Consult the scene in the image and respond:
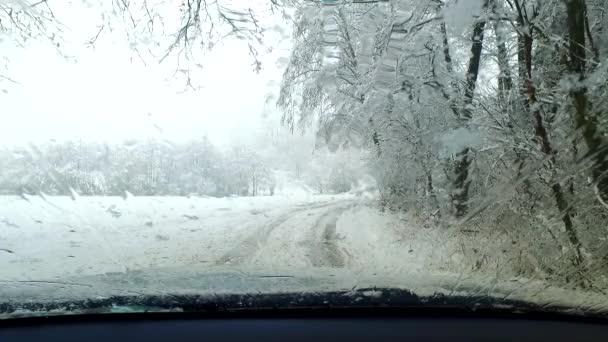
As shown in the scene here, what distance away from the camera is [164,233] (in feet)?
34.0

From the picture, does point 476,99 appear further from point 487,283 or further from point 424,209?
point 487,283

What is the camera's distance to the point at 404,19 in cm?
775

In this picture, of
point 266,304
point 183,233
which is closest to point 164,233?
point 183,233

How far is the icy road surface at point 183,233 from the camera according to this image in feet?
22.1

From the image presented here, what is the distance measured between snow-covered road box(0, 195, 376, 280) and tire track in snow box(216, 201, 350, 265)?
2cm

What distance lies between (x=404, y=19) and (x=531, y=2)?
6.96 feet

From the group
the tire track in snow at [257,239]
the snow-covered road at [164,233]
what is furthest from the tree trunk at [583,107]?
the tire track in snow at [257,239]

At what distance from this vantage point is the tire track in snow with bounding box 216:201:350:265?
7557 mm

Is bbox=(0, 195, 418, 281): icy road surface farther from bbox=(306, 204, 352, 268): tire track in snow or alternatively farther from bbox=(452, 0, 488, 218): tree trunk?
bbox=(452, 0, 488, 218): tree trunk

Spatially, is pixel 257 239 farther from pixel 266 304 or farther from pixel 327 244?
pixel 266 304

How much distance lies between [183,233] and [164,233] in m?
0.38

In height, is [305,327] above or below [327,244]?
below

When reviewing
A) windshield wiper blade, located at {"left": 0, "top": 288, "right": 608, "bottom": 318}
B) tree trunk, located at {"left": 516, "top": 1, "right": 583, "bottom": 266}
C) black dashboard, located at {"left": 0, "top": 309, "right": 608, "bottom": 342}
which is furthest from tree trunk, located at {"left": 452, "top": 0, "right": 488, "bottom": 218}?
black dashboard, located at {"left": 0, "top": 309, "right": 608, "bottom": 342}

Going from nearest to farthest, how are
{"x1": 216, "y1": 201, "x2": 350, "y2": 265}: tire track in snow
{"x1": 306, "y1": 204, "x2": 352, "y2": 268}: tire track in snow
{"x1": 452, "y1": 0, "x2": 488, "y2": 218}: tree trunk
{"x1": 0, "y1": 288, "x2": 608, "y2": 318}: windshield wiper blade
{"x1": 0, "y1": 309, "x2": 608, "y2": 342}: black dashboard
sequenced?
{"x1": 0, "y1": 309, "x2": 608, "y2": 342}: black dashboard, {"x1": 0, "y1": 288, "x2": 608, "y2": 318}: windshield wiper blade, {"x1": 452, "y1": 0, "x2": 488, "y2": 218}: tree trunk, {"x1": 306, "y1": 204, "x2": 352, "y2": 268}: tire track in snow, {"x1": 216, "y1": 201, "x2": 350, "y2": 265}: tire track in snow
